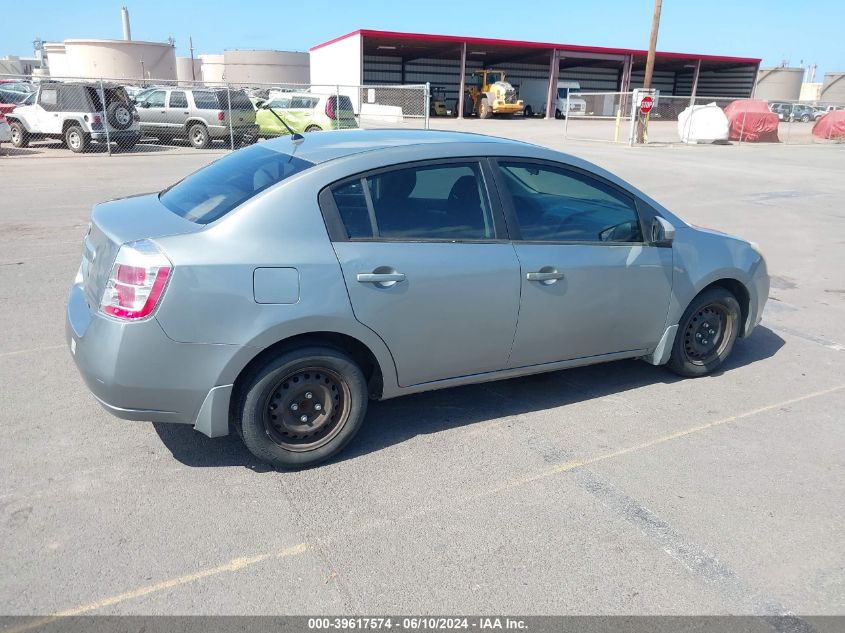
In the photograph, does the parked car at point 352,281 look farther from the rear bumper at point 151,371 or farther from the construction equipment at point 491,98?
the construction equipment at point 491,98

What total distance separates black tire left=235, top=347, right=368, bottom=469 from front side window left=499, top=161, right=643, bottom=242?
1.36m

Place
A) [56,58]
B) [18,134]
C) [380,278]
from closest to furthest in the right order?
[380,278]
[18,134]
[56,58]

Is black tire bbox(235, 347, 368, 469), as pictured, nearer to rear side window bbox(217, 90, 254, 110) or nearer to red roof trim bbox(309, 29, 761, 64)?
rear side window bbox(217, 90, 254, 110)

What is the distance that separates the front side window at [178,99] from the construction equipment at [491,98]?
27.4 metres

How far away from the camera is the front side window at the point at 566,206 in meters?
3.88

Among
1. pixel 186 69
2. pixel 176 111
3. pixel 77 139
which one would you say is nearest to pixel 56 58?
pixel 186 69

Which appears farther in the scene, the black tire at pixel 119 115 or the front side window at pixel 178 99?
the front side window at pixel 178 99

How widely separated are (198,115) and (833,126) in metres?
31.6

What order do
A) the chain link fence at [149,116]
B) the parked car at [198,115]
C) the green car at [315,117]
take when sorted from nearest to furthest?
the chain link fence at [149,116] < the parked car at [198,115] < the green car at [315,117]

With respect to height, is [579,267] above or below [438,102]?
below

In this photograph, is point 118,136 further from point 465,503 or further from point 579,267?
point 465,503

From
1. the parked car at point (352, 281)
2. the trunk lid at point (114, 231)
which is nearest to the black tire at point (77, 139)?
the parked car at point (352, 281)

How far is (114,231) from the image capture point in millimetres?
3307

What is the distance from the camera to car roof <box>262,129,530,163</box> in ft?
11.8
